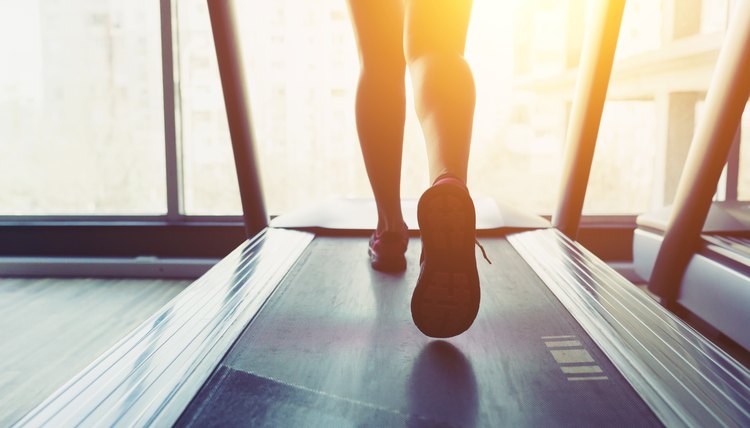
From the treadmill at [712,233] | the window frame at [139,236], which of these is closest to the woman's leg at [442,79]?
the treadmill at [712,233]

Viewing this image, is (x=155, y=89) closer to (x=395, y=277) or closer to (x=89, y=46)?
(x=89, y=46)

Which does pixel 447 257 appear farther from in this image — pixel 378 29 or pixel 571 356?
pixel 378 29

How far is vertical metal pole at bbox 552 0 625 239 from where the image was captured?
167 centimetres

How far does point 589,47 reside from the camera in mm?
1722

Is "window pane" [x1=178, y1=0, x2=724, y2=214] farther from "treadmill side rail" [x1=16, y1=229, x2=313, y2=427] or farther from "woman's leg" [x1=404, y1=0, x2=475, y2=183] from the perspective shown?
"woman's leg" [x1=404, y1=0, x2=475, y2=183]

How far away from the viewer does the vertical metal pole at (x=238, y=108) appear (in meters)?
1.63

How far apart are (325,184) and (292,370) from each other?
5.50 ft

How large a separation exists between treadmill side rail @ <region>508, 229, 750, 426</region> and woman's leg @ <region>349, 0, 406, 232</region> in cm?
44

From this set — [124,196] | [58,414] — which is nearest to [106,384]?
[58,414]

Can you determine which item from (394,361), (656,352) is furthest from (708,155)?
(394,361)

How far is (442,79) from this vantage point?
2.83 feet

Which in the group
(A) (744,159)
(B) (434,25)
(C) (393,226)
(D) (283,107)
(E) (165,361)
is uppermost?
(B) (434,25)

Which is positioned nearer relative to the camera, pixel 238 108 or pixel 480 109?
pixel 238 108

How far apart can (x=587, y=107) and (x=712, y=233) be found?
0.53m
